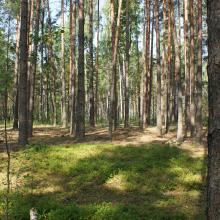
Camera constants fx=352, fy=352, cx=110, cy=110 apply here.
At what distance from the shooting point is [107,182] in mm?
Result: 11547

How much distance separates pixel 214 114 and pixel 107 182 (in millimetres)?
8765

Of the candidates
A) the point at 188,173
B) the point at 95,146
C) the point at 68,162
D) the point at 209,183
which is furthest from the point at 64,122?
the point at 209,183

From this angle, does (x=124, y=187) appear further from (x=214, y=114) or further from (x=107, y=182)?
(x=214, y=114)

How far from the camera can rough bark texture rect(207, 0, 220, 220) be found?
3.14 metres

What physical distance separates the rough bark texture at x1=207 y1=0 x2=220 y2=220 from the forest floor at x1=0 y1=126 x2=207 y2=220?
5547 mm

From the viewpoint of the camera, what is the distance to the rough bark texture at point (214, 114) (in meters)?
3.14

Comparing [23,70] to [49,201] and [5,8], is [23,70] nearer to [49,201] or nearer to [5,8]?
[49,201]

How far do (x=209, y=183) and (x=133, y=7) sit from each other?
35940mm

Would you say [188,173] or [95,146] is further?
[95,146]

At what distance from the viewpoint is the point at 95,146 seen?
1542 centimetres

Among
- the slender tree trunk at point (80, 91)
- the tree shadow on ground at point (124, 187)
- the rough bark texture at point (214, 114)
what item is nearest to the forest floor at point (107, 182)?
the tree shadow on ground at point (124, 187)

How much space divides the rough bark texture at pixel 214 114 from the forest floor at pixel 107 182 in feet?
18.2

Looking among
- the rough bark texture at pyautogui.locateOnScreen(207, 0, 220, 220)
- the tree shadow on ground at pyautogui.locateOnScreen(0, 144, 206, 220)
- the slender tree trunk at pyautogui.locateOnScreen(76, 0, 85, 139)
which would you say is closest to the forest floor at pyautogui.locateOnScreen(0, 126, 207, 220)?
the tree shadow on ground at pyautogui.locateOnScreen(0, 144, 206, 220)

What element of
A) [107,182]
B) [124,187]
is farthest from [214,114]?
[107,182]
